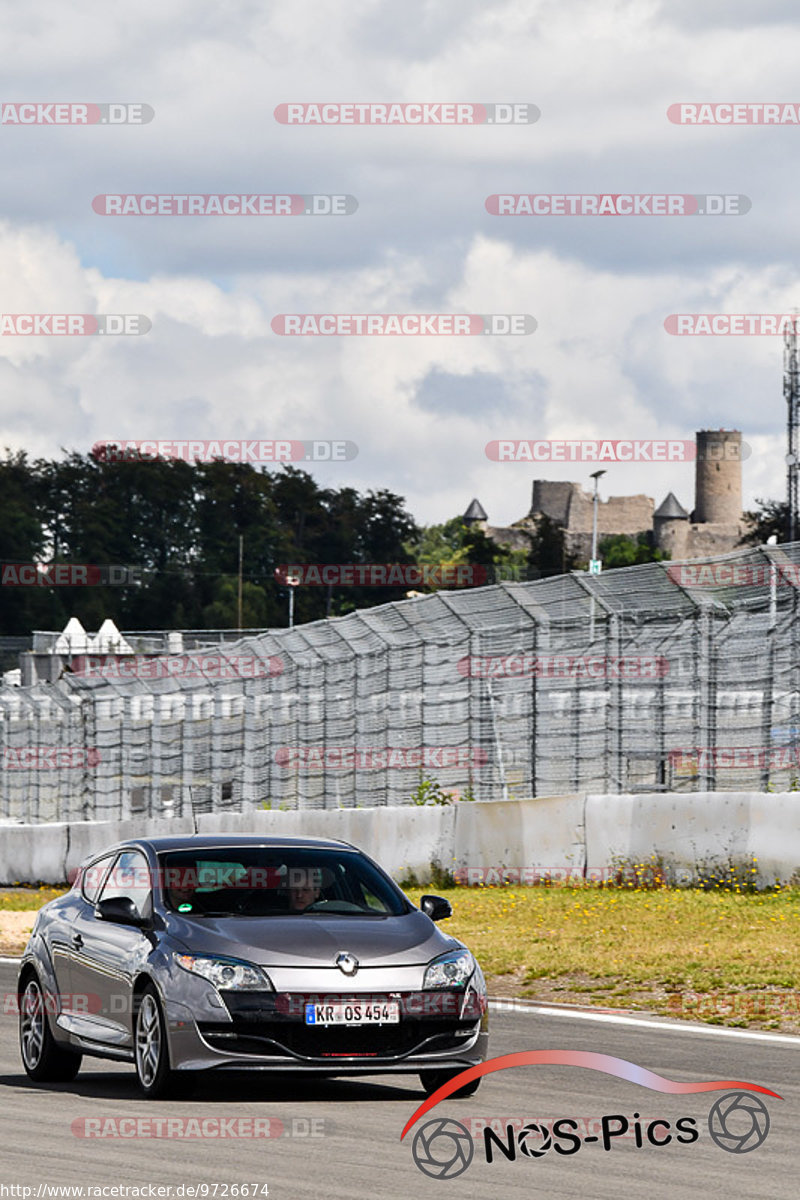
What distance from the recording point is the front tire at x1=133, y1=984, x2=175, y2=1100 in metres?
9.76

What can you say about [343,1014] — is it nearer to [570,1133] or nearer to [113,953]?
[570,1133]

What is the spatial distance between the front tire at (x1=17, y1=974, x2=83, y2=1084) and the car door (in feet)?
0.96

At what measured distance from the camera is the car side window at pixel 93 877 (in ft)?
36.9

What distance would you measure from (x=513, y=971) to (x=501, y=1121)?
724 cm

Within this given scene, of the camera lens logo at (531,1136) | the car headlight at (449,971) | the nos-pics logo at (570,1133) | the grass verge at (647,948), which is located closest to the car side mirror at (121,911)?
the car headlight at (449,971)

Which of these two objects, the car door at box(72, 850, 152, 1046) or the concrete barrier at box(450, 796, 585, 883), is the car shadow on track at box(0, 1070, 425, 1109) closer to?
the car door at box(72, 850, 152, 1046)

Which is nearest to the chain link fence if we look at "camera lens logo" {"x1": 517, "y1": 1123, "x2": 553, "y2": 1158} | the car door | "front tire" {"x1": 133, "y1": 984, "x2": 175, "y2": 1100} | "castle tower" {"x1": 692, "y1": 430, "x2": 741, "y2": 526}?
the car door

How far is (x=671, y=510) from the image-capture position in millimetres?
192750

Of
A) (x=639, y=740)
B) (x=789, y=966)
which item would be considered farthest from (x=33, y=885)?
(x=789, y=966)

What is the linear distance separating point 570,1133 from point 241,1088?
214 cm

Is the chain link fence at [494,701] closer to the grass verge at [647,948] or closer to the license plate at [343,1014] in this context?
the grass verge at [647,948]

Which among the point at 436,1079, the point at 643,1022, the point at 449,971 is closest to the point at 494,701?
the point at 643,1022

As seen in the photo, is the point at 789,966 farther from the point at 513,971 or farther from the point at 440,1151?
the point at 440,1151

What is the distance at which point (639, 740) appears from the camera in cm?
2220
